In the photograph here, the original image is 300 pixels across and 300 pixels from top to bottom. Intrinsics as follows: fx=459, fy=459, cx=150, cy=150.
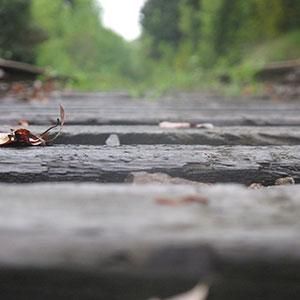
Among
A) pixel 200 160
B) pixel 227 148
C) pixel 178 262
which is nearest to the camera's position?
pixel 178 262

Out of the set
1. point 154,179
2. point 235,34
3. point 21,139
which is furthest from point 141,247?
point 235,34

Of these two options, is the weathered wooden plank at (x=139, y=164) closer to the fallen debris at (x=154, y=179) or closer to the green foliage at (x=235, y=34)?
the fallen debris at (x=154, y=179)

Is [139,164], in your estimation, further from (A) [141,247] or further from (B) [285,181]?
(A) [141,247]

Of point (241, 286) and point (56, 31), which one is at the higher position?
point (56, 31)

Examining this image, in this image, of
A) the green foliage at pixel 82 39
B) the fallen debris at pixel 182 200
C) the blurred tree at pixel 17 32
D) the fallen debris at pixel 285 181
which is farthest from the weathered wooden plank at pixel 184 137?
the green foliage at pixel 82 39

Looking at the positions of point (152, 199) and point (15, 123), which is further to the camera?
point (15, 123)

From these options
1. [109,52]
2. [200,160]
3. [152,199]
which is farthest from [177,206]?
[109,52]

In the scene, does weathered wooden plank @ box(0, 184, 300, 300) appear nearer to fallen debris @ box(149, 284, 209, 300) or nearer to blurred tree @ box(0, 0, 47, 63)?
fallen debris @ box(149, 284, 209, 300)

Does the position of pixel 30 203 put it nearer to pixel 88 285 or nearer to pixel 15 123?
pixel 88 285
